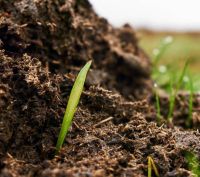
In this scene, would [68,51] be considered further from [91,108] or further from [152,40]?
[152,40]

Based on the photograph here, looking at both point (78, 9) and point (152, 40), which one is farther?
point (152, 40)

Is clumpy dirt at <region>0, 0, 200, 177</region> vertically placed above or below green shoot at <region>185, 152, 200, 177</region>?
above

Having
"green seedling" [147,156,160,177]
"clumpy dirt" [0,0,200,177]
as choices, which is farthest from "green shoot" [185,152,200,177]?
"green seedling" [147,156,160,177]

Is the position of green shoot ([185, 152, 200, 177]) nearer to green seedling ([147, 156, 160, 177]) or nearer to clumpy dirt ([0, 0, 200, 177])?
clumpy dirt ([0, 0, 200, 177])

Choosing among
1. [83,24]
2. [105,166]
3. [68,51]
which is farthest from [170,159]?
[83,24]

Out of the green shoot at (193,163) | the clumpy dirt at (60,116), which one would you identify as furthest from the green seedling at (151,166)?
the green shoot at (193,163)
